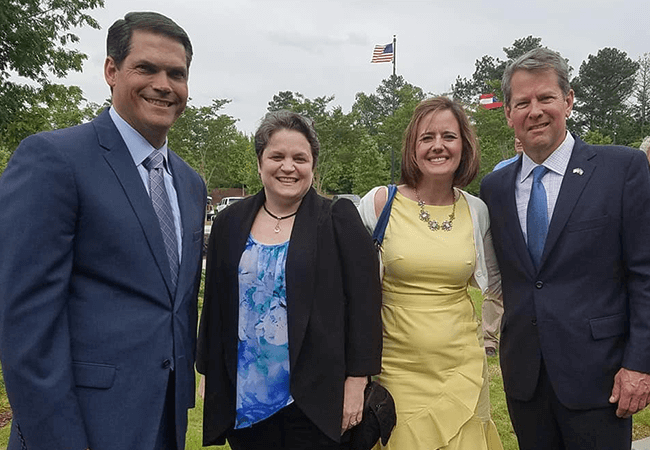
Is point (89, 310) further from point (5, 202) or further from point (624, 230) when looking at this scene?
point (624, 230)

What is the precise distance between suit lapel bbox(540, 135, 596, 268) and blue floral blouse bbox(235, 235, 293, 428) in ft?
4.43

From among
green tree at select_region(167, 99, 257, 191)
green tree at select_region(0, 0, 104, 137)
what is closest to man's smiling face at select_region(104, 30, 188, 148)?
green tree at select_region(0, 0, 104, 137)

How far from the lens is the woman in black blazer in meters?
2.49

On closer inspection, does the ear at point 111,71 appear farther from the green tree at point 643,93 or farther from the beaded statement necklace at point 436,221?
the green tree at point 643,93

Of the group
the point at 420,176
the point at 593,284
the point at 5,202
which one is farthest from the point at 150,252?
the point at 593,284

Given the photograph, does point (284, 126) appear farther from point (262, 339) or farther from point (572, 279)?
point (572, 279)

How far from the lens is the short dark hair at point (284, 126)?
2.65 m

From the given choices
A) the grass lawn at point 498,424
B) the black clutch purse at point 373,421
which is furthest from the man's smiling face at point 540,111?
the grass lawn at point 498,424

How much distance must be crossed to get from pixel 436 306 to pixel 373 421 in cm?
70

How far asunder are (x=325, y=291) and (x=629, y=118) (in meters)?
62.1

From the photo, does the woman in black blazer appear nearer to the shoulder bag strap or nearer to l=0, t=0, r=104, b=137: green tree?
the shoulder bag strap

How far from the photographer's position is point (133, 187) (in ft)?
6.79

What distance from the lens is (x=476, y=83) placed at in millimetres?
73438

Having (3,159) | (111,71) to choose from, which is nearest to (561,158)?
(111,71)
